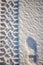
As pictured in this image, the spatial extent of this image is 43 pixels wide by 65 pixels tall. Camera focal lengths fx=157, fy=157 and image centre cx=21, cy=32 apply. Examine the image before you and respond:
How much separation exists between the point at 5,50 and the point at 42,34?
83cm

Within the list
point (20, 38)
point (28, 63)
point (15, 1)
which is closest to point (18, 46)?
point (20, 38)

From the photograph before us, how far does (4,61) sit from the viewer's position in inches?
126

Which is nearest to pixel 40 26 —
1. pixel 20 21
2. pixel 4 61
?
pixel 20 21

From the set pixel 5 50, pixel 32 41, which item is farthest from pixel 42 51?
pixel 5 50

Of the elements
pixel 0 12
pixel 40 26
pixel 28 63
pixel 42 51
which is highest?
pixel 0 12

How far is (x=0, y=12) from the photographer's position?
3.26 metres

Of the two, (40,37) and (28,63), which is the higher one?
(40,37)

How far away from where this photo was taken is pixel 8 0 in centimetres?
329

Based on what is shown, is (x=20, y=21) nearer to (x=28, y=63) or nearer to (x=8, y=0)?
(x=8, y=0)

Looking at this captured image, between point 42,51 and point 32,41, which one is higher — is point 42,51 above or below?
below

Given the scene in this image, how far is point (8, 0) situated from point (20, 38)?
839 millimetres

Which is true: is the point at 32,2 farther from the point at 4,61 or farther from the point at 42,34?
Answer: the point at 4,61

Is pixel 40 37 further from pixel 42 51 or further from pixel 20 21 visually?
pixel 20 21

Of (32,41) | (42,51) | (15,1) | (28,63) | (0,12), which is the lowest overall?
(28,63)
